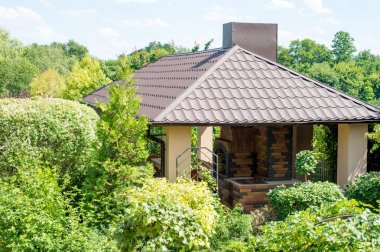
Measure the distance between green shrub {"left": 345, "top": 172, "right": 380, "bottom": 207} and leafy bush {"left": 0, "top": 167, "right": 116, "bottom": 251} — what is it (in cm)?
618

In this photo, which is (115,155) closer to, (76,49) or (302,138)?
(302,138)

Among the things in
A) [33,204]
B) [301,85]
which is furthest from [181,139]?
[33,204]

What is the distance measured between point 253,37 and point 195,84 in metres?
4.74

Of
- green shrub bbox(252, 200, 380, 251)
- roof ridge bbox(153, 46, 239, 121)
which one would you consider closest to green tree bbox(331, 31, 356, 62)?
roof ridge bbox(153, 46, 239, 121)

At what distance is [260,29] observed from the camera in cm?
1891

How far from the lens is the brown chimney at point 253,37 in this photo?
60.4 ft

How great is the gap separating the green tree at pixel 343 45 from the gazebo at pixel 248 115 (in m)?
85.8

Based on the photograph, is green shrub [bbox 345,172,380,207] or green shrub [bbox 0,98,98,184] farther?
green shrub [bbox 0,98,98,184]

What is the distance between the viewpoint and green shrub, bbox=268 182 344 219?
40.6ft

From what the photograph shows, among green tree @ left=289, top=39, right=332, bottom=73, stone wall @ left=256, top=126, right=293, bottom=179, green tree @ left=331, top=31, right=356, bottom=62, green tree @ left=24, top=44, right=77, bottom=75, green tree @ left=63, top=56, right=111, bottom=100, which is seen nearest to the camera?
stone wall @ left=256, top=126, right=293, bottom=179

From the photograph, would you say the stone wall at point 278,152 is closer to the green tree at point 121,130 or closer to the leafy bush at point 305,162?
the leafy bush at point 305,162

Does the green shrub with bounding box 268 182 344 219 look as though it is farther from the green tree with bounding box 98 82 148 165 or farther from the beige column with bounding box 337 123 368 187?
the green tree with bounding box 98 82 148 165

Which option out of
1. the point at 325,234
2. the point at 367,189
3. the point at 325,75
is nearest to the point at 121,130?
the point at 367,189

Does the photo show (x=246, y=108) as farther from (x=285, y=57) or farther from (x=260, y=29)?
(x=285, y=57)
